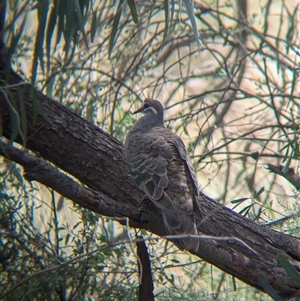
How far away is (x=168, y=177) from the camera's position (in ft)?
10.9

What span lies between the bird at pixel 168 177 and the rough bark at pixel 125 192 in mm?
59

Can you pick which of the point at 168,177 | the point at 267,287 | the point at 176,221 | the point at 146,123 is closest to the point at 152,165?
the point at 168,177

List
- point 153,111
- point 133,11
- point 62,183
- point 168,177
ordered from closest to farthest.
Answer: point 62,183
point 133,11
point 168,177
point 153,111

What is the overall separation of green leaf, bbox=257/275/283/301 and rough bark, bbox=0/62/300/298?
0.04 m

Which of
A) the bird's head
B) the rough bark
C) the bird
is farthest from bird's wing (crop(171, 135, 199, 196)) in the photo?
the bird's head

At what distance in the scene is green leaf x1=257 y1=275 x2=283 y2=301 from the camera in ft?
9.71

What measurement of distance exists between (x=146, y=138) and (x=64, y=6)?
0.95 meters

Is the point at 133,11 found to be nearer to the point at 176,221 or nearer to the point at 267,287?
the point at 176,221

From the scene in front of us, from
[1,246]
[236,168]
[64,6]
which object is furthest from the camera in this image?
[236,168]

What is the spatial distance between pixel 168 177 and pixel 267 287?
695 mm

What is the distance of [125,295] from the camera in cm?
370

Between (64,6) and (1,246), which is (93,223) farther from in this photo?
(64,6)

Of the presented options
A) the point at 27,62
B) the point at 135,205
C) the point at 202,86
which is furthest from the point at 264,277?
the point at 27,62

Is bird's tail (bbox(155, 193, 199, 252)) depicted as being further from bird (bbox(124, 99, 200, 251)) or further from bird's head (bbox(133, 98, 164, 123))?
bird's head (bbox(133, 98, 164, 123))
